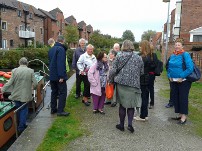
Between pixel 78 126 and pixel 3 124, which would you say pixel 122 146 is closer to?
pixel 78 126

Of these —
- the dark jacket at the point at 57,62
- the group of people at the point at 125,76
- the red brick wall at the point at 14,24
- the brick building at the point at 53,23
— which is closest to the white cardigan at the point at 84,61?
the group of people at the point at 125,76

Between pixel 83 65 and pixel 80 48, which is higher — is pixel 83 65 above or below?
below

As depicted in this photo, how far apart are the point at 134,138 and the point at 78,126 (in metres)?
1.34

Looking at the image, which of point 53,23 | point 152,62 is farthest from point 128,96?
point 53,23

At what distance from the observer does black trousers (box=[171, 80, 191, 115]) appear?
224 inches

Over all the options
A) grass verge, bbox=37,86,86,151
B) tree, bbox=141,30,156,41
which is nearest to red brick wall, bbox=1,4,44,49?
grass verge, bbox=37,86,86,151

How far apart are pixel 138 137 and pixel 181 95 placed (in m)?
1.54

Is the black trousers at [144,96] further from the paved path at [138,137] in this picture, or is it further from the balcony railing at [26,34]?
the balcony railing at [26,34]

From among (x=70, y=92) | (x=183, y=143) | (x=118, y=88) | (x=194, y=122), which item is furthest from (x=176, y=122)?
(x=70, y=92)

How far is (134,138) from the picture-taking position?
493 centimetres

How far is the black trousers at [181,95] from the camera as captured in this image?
18.7 ft

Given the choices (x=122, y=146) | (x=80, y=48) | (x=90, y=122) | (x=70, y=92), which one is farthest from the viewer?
(x=70, y=92)

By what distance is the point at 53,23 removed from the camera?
6238 cm

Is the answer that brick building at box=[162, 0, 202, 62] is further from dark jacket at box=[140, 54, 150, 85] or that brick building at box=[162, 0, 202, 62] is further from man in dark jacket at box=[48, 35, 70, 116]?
man in dark jacket at box=[48, 35, 70, 116]
